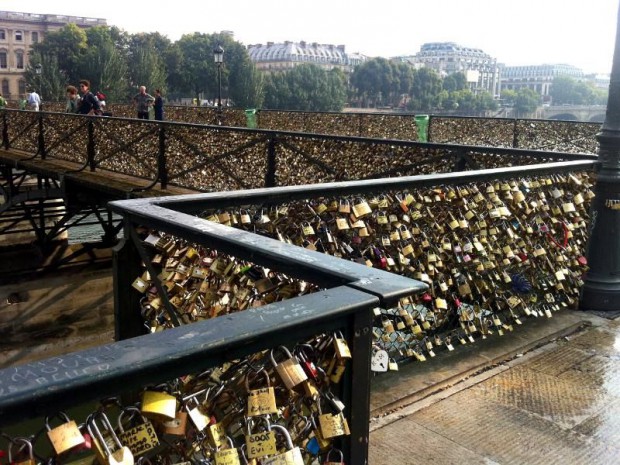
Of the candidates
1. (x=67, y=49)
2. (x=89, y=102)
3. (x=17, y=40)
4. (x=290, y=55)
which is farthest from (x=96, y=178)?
(x=290, y=55)

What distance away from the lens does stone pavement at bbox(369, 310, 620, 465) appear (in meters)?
3.49

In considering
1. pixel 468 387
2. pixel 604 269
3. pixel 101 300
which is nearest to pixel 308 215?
pixel 468 387

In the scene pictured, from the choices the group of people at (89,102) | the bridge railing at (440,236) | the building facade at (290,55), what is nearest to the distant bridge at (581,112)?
the building facade at (290,55)

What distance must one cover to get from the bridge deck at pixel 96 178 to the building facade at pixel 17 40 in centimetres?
10670

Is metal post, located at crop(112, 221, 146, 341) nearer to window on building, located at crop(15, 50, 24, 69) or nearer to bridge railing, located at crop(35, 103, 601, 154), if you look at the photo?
bridge railing, located at crop(35, 103, 601, 154)

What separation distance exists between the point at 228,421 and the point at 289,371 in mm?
240

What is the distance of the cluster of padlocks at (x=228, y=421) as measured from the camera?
1.50 meters

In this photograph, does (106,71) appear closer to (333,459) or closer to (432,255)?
(432,255)

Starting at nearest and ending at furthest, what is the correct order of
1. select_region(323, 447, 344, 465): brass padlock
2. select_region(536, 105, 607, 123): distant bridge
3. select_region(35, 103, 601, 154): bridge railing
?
select_region(323, 447, 344, 465): brass padlock
select_region(35, 103, 601, 154): bridge railing
select_region(536, 105, 607, 123): distant bridge

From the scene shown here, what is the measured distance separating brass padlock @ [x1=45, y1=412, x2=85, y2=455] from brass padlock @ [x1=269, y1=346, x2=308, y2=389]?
0.57m

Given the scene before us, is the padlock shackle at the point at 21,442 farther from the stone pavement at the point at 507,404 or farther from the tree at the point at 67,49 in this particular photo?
the tree at the point at 67,49

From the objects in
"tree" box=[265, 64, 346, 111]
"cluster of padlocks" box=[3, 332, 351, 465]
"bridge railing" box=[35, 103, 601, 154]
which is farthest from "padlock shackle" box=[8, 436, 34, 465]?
"tree" box=[265, 64, 346, 111]

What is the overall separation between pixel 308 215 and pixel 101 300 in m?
15.2

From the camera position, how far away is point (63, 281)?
61.4ft
